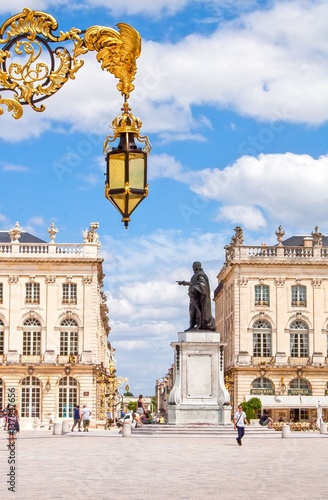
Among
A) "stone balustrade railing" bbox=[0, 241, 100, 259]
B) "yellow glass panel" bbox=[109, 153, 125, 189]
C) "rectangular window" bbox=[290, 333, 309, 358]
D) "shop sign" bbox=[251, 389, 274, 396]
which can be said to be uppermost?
"stone balustrade railing" bbox=[0, 241, 100, 259]

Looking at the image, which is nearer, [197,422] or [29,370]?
[197,422]

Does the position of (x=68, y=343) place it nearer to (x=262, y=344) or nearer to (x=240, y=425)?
(x=262, y=344)

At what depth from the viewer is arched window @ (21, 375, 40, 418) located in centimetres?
7569

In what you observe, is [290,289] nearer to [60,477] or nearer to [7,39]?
[60,477]

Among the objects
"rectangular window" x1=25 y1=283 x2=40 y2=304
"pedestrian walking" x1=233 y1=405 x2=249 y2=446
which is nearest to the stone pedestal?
"pedestrian walking" x1=233 y1=405 x2=249 y2=446

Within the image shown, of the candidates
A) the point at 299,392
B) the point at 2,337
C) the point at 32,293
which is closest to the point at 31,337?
the point at 2,337

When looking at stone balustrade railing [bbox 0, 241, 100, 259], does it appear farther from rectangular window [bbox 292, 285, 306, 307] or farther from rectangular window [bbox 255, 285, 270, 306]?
rectangular window [bbox 292, 285, 306, 307]

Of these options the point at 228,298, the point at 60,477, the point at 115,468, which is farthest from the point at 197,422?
the point at 228,298

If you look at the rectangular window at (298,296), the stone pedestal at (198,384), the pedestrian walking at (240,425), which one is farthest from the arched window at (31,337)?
the pedestrian walking at (240,425)

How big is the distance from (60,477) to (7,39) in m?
12.0

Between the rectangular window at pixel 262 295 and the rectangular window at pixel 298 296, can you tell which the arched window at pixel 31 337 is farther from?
the rectangular window at pixel 298 296

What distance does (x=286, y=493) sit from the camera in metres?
15.9

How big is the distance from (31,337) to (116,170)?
2745 inches

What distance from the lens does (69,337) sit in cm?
7712
